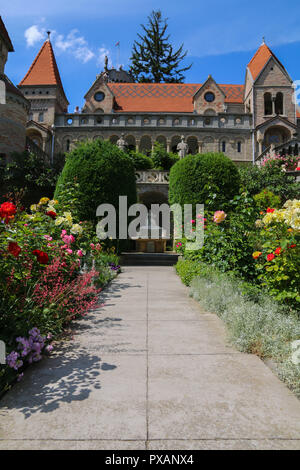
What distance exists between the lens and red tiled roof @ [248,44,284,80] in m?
35.9

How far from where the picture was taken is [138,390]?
232cm

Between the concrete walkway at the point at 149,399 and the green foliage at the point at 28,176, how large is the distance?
20394 millimetres

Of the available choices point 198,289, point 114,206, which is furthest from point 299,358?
point 114,206

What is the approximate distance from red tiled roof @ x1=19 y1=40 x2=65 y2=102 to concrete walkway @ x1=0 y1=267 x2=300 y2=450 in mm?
40800

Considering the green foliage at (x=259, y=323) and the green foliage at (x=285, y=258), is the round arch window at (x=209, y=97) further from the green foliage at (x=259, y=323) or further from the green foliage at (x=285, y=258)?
the green foliage at (x=285, y=258)

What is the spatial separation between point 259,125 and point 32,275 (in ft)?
117

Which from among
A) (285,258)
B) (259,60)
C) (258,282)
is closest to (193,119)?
(259,60)

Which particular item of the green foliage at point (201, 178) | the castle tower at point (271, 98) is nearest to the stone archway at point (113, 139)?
the castle tower at point (271, 98)

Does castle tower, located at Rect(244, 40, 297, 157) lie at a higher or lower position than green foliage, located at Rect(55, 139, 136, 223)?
higher

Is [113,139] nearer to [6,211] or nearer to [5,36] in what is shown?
[5,36]

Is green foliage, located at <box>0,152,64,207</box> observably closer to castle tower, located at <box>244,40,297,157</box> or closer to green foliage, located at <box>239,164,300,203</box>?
green foliage, located at <box>239,164,300,203</box>

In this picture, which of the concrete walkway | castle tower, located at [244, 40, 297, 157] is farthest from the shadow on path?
castle tower, located at [244, 40, 297, 157]

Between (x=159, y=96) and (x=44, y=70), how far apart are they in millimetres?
15185

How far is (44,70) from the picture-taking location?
3869cm
